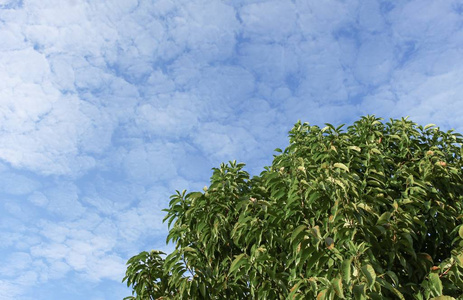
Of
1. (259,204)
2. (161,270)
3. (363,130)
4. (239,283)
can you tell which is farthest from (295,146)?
(161,270)

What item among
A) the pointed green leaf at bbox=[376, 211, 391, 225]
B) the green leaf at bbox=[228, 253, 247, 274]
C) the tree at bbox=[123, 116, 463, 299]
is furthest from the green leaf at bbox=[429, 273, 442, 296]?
the green leaf at bbox=[228, 253, 247, 274]

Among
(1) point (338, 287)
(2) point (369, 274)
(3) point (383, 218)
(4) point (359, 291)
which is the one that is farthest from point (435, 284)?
(1) point (338, 287)

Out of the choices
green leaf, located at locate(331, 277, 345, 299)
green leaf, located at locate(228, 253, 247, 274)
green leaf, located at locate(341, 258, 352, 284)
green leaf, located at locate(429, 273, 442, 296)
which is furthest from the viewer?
green leaf, located at locate(228, 253, 247, 274)

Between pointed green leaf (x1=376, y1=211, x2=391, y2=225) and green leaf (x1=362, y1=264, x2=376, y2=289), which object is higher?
pointed green leaf (x1=376, y1=211, x2=391, y2=225)

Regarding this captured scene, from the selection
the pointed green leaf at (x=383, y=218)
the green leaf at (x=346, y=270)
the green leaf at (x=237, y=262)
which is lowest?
the green leaf at (x=346, y=270)

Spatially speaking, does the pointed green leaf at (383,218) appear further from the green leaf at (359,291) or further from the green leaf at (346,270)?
the green leaf at (359,291)

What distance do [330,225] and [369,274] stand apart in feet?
4.33

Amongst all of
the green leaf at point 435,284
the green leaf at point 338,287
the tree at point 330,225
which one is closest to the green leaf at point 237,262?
the tree at point 330,225

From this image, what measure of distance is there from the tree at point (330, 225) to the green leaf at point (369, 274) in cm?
1

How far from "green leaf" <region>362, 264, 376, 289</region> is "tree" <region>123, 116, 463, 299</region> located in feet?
0.04

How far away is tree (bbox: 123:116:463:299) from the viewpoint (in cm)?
682

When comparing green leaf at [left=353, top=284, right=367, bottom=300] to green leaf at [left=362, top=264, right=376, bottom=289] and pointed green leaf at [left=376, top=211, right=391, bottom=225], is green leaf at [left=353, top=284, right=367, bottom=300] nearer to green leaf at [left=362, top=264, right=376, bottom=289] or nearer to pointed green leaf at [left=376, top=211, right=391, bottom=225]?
green leaf at [left=362, top=264, right=376, bottom=289]

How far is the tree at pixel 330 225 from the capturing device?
6.82 m

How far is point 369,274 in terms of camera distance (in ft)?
19.7
